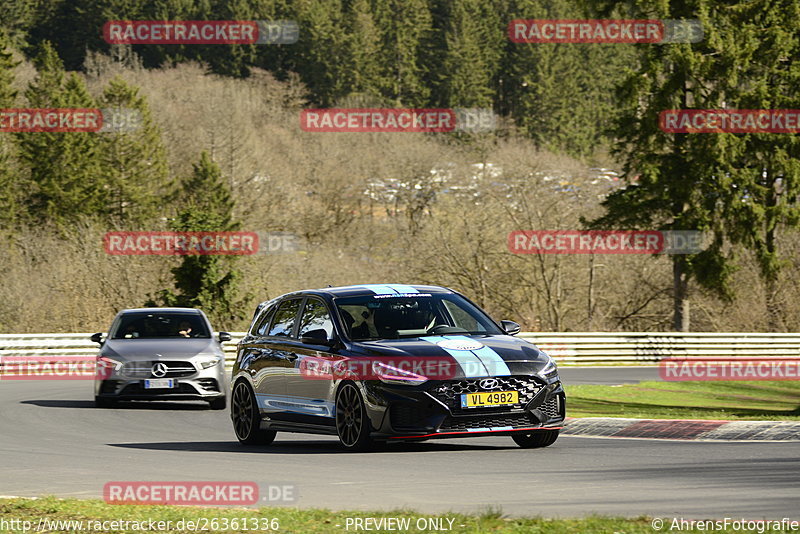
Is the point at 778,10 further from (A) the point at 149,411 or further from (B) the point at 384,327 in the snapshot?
(B) the point at 384,327

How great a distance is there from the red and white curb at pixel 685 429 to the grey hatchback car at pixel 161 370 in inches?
259

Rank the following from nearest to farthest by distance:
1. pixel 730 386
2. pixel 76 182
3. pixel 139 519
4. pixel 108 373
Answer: pixel 139 519 → pixel 108 373 → pixel 730 386 → pixel 76 182

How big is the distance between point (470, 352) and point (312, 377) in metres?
2.06

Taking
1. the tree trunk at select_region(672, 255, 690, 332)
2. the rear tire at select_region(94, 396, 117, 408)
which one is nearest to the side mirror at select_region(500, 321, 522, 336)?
the rear tire at select_region(94, 396, 117, 408)

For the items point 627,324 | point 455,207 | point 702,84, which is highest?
point 702,84

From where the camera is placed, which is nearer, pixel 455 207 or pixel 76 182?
pixel 455 207

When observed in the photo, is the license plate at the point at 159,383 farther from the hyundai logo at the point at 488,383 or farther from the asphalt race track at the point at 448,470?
the hyundai logo at the point at 488,383

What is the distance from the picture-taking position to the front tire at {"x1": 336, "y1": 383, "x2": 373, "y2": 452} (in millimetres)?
13422

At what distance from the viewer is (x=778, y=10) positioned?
4972cm

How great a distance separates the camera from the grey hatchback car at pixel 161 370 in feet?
68.5

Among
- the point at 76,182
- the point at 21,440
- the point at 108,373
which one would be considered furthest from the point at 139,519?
the point at 76,182

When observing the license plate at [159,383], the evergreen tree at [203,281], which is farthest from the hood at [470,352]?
the evergreen tree at [203,281]

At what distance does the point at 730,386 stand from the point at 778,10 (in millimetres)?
20141

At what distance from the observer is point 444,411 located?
12.9m
